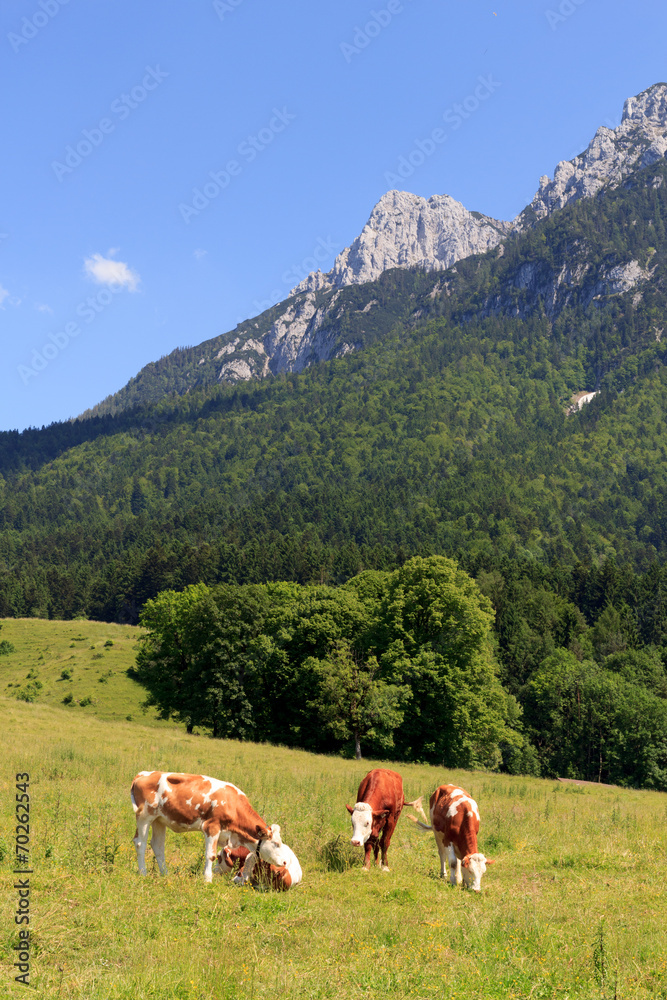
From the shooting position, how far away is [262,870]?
1191 cm

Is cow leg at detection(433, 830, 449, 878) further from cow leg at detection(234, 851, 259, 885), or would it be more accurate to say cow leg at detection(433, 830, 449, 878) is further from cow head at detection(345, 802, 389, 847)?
cow leg at detection(234, 851, 259, 885)

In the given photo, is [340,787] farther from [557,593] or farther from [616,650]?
[557,593]

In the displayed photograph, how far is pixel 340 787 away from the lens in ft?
74.0

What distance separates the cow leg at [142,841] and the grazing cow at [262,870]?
1.30 m

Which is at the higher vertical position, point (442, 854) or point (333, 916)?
point (333, 916)

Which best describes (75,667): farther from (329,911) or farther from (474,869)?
(329,911)

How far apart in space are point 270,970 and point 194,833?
25.5 feet

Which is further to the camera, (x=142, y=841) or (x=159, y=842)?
(x=159, y=842)

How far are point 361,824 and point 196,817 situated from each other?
3246 millimetres

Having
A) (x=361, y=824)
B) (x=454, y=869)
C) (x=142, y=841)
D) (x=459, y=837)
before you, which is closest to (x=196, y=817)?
(x=142, y=841)

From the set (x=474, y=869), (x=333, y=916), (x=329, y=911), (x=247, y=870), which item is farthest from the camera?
(x=474, y=869)

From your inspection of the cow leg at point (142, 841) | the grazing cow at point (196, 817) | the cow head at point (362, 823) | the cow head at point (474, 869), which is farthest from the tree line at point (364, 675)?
the cow leg at point (142, 841)

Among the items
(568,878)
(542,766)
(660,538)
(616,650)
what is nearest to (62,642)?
(542,766)

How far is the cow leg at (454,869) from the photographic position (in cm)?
1315
